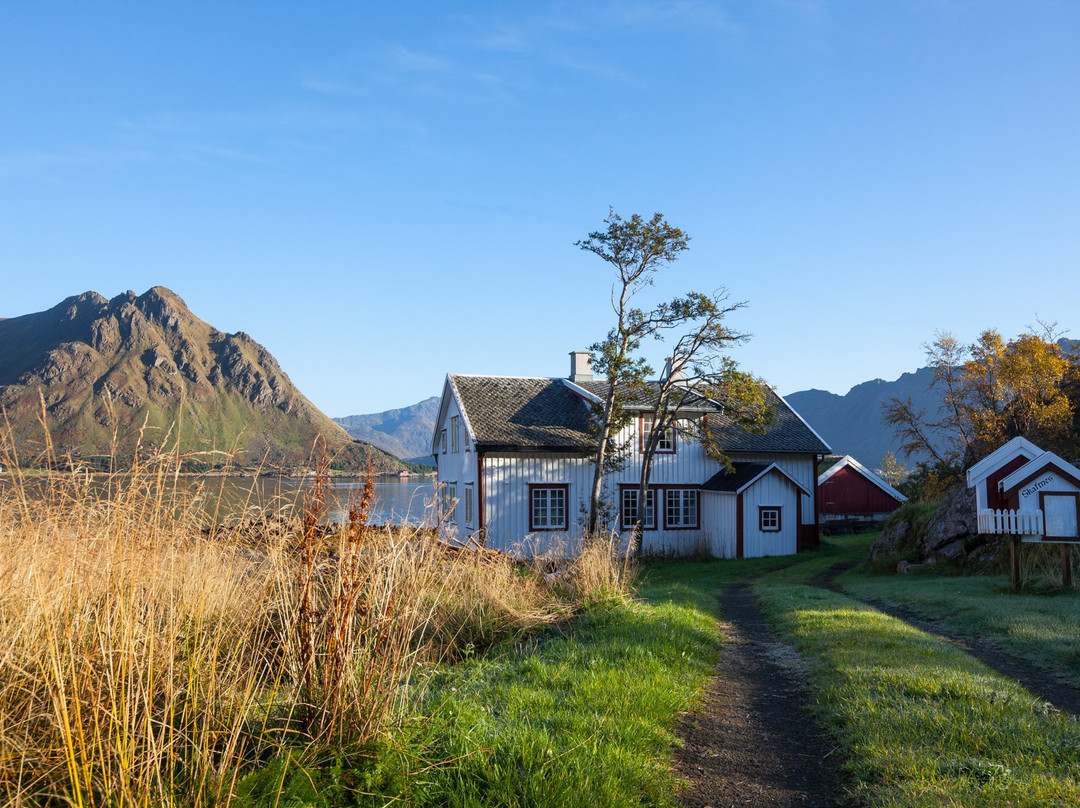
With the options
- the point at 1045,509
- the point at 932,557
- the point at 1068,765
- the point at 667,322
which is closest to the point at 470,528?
the point at 667,322

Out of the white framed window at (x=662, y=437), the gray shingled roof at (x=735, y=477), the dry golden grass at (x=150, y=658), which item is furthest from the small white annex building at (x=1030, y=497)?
the dry golden grass at (x=150, y=658)

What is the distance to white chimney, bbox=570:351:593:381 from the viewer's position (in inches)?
1178

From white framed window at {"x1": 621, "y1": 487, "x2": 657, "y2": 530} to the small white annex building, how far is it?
12303 mm

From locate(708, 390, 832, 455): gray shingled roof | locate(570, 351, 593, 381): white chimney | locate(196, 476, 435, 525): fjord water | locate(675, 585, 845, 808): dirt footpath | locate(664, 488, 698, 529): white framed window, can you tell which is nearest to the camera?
locate(196, 476, 435, 525): fjord water

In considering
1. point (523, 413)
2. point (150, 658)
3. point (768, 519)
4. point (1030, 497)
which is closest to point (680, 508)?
point (768, 519)

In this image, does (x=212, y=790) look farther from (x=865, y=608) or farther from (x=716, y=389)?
(x=716, y=389)

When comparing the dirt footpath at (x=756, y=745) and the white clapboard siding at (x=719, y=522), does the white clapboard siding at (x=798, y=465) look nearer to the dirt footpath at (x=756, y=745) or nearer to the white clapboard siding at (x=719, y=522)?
the white clapboard siding at (x=719, y=522)

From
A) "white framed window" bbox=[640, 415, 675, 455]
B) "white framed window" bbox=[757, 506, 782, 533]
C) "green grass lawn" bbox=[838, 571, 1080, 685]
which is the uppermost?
"white framed window" bbox=[640, 415, 675, 455]

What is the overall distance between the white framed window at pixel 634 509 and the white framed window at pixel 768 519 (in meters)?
3.50

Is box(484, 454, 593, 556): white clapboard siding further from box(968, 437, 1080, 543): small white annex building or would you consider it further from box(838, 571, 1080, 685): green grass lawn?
box(968, 437, 1080, 543): small white annex building

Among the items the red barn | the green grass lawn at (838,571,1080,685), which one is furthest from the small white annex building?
the red barn

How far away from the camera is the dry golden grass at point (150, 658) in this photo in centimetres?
320

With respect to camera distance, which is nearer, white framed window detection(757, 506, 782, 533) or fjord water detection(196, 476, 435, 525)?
fjord water detection(196, 476, 435, 525)

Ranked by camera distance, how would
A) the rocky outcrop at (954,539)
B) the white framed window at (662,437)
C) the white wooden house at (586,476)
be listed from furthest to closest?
1. the white framed window at (662,437)
2. the white wooden house at (586,476)
3. the rocky outcrop at (954,539)
